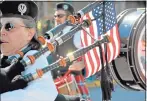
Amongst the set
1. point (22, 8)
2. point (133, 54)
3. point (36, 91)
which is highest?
point (22, 8)

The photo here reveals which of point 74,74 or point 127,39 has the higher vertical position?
point 127,39

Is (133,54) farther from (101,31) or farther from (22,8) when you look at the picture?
(22,8)

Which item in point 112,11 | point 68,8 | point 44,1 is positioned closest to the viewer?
point 112,11

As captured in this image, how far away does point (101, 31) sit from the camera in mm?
3510

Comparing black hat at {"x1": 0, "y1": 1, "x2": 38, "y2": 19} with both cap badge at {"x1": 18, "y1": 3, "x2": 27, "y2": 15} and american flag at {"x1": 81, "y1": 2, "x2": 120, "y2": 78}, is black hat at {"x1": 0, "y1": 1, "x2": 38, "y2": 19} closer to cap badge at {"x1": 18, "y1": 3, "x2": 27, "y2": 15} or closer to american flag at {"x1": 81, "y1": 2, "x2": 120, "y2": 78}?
cap badge at {"x1": 18, "y1": 3, "x2": 27, "y2": 15}

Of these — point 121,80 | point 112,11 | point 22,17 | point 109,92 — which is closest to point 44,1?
point 121,80

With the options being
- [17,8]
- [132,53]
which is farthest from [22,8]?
[132,53]

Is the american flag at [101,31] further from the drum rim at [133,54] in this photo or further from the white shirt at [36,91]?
the white shirt at [36,91]

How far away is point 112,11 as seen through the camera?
3.39 m

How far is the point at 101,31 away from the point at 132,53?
456 millimetres

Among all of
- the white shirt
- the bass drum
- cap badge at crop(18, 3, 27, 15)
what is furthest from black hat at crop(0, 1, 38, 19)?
the bass drum

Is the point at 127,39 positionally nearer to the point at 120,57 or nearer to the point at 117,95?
the point at 120,57

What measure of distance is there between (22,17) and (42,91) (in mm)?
393

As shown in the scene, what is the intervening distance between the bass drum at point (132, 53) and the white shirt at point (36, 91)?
181 cm
